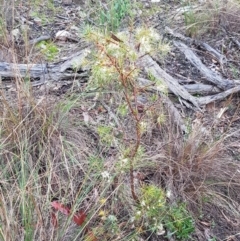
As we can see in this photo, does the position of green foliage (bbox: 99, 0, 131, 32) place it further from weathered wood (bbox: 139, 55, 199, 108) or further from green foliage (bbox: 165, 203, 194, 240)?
green foliage (bbox: 165, 203, 194, 240)

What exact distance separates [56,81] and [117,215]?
1.01 m

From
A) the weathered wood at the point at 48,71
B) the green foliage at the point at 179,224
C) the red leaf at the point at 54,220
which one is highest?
the red leaf at the point at 54,220

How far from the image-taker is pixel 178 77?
9.08 feet

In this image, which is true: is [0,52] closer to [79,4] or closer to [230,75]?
[79,4]

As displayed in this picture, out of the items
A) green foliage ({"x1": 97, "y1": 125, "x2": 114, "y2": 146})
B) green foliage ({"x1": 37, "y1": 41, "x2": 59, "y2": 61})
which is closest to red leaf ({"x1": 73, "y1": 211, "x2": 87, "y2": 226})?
green foliage ({"x1": 97, "y1": 125, "x2": 114, "y2": 146})

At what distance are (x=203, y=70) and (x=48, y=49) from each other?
99cm

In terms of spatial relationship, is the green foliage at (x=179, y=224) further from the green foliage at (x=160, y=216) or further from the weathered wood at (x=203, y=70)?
the weathered wood at (x=203, y=70)

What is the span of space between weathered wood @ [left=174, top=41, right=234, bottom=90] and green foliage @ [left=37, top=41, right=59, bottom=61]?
0.81 metres

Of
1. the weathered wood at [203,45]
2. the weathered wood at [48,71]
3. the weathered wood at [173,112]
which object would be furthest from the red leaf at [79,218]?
the weathered wood at [203,45]

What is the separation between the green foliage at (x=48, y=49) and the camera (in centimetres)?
280

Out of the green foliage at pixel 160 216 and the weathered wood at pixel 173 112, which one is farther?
the weathered wood at pixel 173 112

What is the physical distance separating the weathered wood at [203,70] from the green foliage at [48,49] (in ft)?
2.65

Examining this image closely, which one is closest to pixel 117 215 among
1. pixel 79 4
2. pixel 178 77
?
pixel 178 77

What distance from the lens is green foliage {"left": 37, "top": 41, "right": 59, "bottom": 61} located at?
9.20 feet
